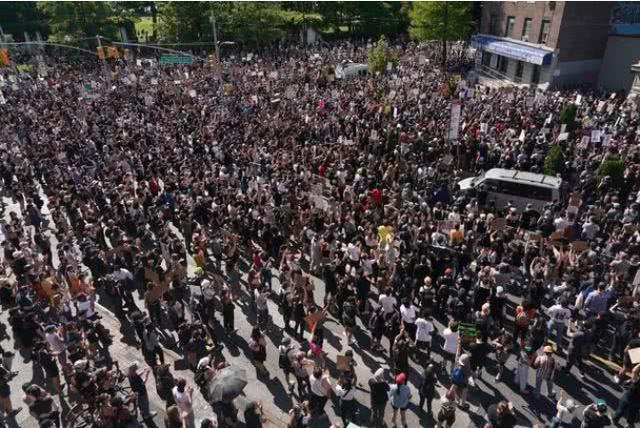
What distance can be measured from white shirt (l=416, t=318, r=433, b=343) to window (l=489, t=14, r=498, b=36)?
43.3 metres

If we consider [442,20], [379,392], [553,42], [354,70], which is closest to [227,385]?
[379,392]

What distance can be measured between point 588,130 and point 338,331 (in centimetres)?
1655

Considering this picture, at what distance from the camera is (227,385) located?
26.2ft

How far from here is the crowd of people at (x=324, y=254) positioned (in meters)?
9.24

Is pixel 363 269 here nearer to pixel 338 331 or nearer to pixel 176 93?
pixel 338 331

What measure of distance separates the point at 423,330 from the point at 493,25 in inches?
1738

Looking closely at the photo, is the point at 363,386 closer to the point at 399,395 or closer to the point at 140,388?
the point at 399,395

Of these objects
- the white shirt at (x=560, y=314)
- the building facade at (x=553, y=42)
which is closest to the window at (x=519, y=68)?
the building facade at (x=553, y=42)

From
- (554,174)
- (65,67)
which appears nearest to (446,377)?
(554,174)

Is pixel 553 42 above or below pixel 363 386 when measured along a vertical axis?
above

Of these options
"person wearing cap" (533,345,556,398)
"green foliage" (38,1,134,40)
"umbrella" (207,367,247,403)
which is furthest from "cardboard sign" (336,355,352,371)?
"green foliage" (38,1,134,40)

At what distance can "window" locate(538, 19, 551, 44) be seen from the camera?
3838cm

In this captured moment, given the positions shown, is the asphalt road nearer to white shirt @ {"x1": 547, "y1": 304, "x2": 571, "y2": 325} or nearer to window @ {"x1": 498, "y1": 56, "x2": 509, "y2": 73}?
white shirt @ {"x1": 547, "y1": 304, "x2": 571, "y2": 325}

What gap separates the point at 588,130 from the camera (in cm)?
2147
